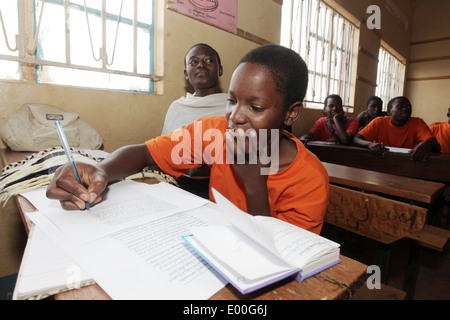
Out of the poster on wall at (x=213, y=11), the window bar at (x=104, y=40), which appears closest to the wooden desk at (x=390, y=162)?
the poster on wall at (x=213, y=11)

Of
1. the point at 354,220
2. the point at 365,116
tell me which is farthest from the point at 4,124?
the point at 365,116

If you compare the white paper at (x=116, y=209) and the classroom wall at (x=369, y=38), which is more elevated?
the classroom wall at (x=369, y=38)

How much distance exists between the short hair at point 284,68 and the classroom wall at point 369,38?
352 cm

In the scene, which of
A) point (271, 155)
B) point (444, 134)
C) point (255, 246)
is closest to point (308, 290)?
point (255, 246)

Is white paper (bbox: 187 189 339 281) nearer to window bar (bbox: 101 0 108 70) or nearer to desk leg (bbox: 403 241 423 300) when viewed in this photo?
desk leg (bbox: 403 241 423 300)

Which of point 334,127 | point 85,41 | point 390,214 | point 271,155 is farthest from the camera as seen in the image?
point 334,127

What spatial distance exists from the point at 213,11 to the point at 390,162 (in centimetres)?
237

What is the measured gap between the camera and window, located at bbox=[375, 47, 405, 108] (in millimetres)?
7293

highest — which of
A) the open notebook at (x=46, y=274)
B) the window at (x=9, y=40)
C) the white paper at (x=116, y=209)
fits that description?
the window at (x=9, y=40)

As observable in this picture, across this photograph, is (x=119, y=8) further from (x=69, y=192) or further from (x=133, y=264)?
(x=133, y=264)

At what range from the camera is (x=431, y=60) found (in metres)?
8.36

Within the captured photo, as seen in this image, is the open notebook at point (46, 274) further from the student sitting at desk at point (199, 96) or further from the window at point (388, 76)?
the window at point (388, 76)

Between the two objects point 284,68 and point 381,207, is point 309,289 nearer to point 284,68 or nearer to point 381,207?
point 284,68

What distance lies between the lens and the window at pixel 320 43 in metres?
4.11
